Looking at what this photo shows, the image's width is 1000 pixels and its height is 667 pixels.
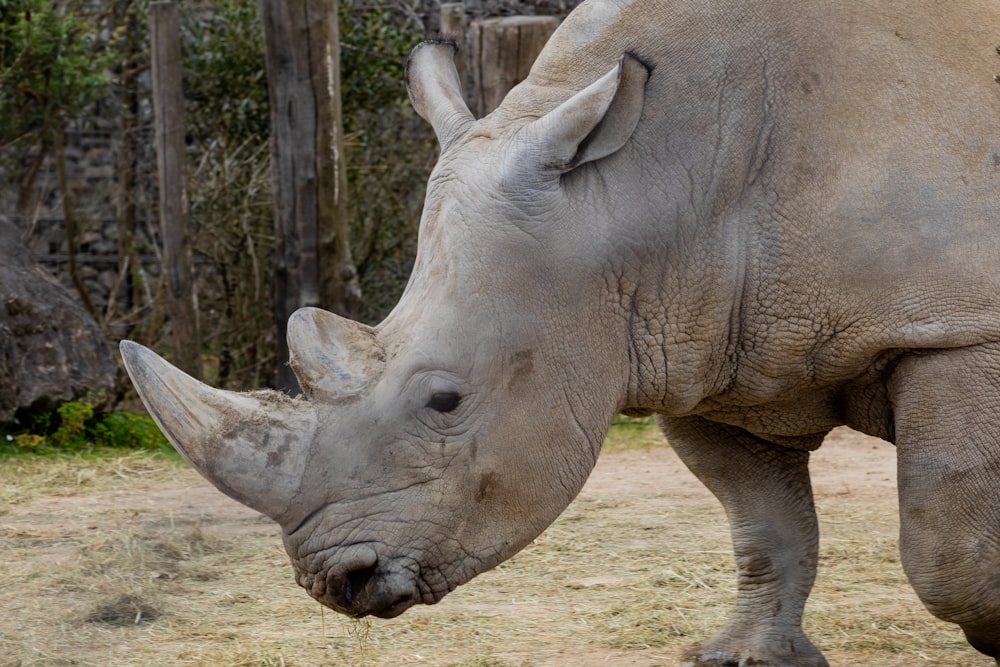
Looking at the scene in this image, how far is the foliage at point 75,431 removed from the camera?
8852mm

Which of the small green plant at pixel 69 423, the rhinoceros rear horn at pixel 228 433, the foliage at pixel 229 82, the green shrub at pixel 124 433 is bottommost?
the green shrub at pixel 124 433

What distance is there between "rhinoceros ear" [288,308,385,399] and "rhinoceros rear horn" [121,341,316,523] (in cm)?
12

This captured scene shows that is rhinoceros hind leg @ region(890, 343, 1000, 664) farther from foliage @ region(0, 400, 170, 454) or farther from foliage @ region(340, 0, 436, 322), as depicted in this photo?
foliage @ region(340, 0, 436, 322)

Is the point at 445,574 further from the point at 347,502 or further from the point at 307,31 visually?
the point at 307,31

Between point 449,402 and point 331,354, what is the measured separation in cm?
31

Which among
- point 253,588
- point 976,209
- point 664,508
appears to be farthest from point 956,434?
point 664,508

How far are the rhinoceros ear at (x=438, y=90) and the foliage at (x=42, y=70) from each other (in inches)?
247

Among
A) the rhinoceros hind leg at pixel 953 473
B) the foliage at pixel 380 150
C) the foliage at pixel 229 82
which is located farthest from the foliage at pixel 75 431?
the rhinoceros hind leg at pixel 953 473

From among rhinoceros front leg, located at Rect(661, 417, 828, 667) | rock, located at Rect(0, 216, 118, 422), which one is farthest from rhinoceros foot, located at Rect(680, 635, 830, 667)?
rock, located at Rect(0, 216, 118, 422)

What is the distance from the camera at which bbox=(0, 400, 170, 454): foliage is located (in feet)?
29.0

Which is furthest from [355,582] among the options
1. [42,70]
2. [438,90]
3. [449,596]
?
[42,70]

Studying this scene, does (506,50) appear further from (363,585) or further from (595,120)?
(363,585)

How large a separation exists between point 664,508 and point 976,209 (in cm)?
388

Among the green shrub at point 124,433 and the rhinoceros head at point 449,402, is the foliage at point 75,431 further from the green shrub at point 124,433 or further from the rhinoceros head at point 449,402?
the rhinoceros head at point 449,402
